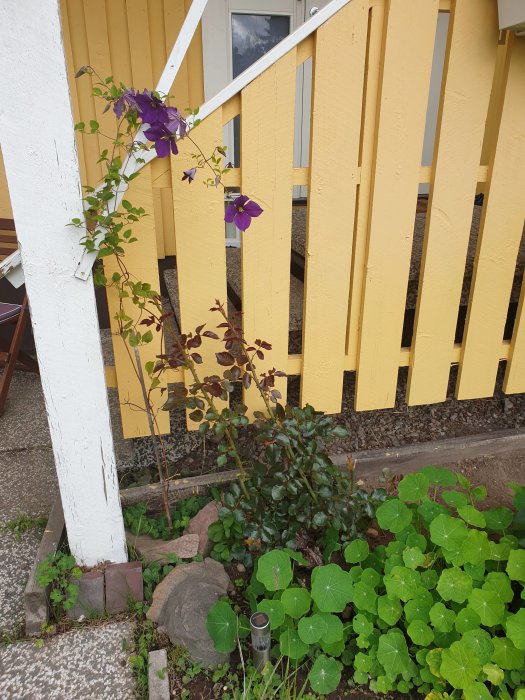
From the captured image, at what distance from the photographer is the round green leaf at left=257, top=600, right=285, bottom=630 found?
167 cm

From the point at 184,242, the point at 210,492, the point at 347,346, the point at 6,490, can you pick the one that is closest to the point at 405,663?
the point at 210,492

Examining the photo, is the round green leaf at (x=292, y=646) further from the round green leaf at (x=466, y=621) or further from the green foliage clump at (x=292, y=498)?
the round green leaf at (x=466, y=621)

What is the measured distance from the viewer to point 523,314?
2453mm

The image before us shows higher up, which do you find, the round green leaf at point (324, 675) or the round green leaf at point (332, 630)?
the round green leaf at point (332, 630)

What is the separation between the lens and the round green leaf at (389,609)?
5.48ft

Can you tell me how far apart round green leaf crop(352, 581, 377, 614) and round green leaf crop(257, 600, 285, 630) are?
0.77 ft

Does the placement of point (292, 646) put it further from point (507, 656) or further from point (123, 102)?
point (123, 102)

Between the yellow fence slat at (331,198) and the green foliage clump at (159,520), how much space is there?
0.65m

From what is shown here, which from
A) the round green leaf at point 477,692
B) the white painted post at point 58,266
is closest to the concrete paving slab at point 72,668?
the white painted post at point 58,266

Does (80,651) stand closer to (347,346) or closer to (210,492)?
(210,492)

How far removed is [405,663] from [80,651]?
3.32 feet

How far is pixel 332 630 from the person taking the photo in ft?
5.36

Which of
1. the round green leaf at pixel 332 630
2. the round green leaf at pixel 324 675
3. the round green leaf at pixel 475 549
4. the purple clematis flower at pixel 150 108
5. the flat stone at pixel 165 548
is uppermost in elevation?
the purple clematis flower at pixel 150 108

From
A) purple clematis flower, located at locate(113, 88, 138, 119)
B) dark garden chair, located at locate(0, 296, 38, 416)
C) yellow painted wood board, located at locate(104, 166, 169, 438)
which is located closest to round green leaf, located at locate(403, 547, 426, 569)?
yellow painted wood board, located at locate(104, 166, 169, 438)
